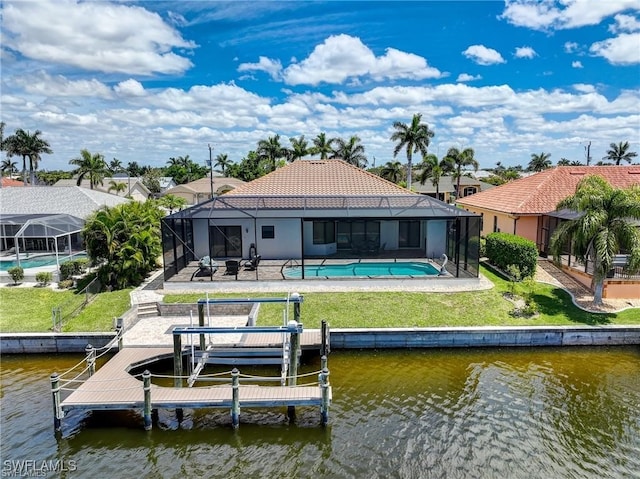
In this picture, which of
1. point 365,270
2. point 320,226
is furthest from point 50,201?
point 365,270

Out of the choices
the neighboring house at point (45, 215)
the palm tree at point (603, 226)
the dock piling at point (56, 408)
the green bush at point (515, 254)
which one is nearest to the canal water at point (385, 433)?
the dock piling at point (56, 408)

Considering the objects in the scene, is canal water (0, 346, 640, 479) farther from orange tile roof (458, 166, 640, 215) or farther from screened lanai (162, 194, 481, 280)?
orange tile roof (458, 166, 640, 215)

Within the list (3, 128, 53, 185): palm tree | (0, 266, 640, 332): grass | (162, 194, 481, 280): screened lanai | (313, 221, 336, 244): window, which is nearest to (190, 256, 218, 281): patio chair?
(162, 194, 481, 280): screened lanai

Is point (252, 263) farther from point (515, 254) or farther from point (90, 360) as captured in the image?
point (515, 254)

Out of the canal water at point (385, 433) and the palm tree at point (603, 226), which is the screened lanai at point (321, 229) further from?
the canal water at point (385, 433)

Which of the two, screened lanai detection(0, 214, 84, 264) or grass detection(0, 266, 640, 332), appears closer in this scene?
grass detection(0, 266, 640, 332)
